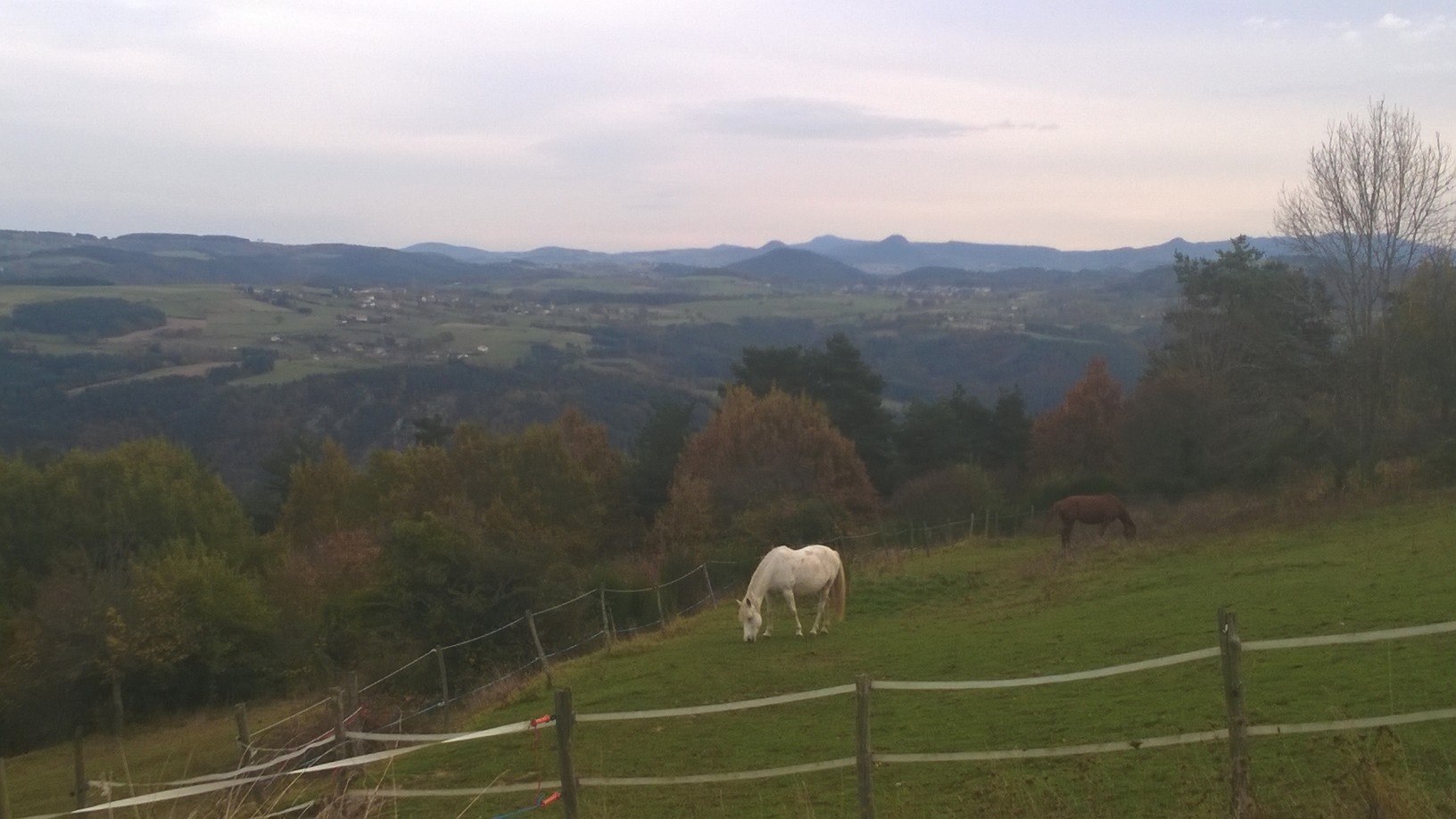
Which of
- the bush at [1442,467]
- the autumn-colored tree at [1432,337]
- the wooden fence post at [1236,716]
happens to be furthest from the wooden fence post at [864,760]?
the autumn-colored tree at [1432,337]

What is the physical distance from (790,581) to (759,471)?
2967 cm

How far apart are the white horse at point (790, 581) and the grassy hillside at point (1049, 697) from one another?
1.61 feet

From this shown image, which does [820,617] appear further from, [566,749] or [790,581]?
[566,749]

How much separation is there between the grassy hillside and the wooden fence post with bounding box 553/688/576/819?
0.92 m

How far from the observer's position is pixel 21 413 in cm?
10806

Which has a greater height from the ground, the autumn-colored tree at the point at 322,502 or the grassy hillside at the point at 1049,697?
the grassy hillside at the point at 1049,697

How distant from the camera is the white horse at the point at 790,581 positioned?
1870 centimetres

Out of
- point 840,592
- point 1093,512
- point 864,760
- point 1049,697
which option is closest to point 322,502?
point 1093,512

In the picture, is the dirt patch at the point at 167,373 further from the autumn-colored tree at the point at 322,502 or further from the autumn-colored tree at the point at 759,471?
the autumn-colored tree at the point at 759,471

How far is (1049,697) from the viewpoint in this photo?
37.6ft

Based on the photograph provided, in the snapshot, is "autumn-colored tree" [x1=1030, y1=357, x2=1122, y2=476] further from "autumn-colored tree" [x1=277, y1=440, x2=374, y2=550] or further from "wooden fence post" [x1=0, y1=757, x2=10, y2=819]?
"wooden fence post" [x1=0, y1=757, x2=10, y2=819]

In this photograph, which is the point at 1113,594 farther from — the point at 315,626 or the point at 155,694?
the point at 155,694

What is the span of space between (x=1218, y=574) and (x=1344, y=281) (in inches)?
634

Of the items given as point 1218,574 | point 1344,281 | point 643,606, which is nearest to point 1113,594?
point 1218,574
